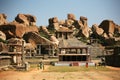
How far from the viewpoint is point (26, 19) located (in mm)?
104125

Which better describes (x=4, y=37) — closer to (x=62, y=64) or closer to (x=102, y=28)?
(x=62, y=64)

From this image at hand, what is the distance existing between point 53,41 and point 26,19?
28364 millimetres

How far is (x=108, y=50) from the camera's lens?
71.4 meters

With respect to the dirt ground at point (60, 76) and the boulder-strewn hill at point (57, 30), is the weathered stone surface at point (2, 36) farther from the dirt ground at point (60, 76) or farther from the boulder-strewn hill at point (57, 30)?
the dirt ground at point (60, 76)

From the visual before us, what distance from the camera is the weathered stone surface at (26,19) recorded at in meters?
100

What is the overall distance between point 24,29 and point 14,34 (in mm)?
4974

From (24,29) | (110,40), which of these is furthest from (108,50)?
(24,29)

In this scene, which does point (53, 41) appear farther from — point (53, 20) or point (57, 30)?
point (53, 20)

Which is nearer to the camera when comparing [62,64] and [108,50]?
[62,64]

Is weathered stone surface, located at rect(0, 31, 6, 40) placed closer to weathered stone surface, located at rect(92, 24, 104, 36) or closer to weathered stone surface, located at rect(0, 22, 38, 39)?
weathered stone surface, located at rect(0, 22, 38, 39)

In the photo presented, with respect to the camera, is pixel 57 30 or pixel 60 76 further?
pixel 57 30

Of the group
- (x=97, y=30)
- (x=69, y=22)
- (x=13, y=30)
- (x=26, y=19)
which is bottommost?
(x=13, y=30)

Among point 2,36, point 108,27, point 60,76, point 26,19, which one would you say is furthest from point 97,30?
point 60,76

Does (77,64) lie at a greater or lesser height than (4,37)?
lesser
